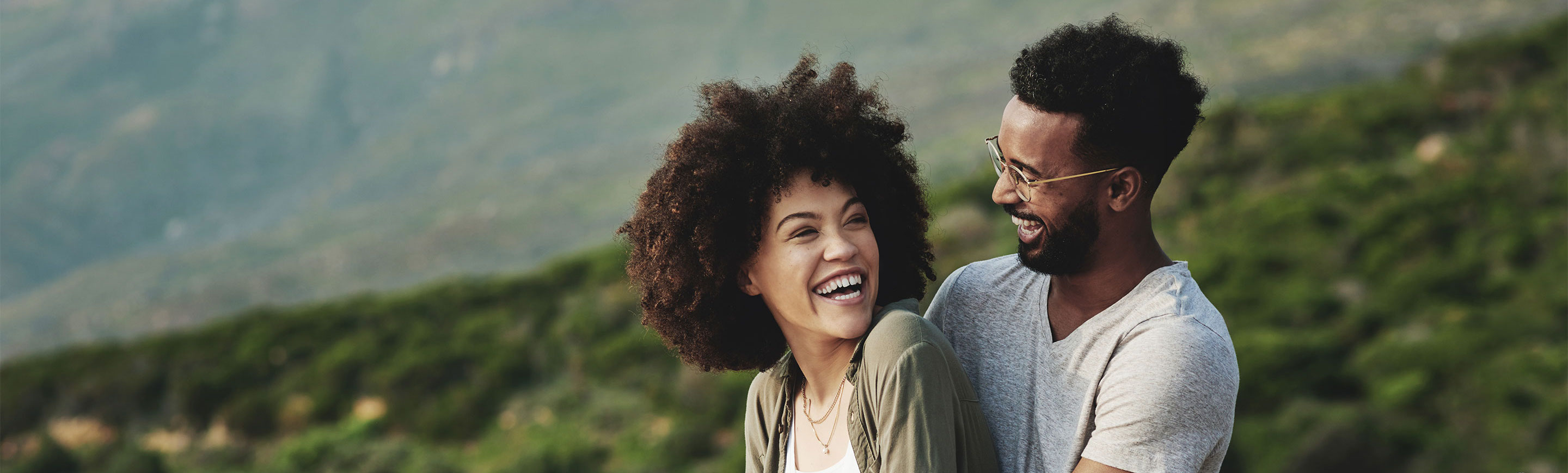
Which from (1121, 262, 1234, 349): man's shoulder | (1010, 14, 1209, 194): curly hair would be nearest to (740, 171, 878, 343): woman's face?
(1010, 14, 1209, 194): curly hair

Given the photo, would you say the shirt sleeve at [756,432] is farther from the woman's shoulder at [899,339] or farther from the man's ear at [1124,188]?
the man's ear at [1124,188]

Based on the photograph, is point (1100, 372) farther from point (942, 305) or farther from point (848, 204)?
point (848, 204)

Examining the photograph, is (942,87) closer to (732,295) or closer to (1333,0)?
(1333,0)

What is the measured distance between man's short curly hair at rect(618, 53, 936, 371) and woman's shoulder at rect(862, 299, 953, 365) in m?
0.36

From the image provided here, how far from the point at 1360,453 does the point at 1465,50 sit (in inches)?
601

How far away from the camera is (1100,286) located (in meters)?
2.83

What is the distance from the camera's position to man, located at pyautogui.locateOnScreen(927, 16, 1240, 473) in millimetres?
2512

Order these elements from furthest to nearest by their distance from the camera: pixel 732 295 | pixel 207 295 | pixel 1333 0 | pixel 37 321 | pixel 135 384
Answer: pixel 37 321 → pixel 207 295 → pixel 1333 0 → pixel 135 384 → pixel 732 295

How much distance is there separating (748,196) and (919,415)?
2.55 feet

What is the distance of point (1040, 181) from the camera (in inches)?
110

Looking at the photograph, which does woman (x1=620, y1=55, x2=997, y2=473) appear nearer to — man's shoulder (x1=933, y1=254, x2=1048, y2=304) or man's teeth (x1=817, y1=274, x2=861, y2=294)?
man's teeth (x1=817, y1=274, x2=861, y2=294)

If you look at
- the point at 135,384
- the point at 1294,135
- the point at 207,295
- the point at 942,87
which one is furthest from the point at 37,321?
the point at 1294,135

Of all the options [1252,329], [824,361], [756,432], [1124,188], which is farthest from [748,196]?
[1252,329]

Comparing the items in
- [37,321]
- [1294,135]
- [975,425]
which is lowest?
[975,425]
